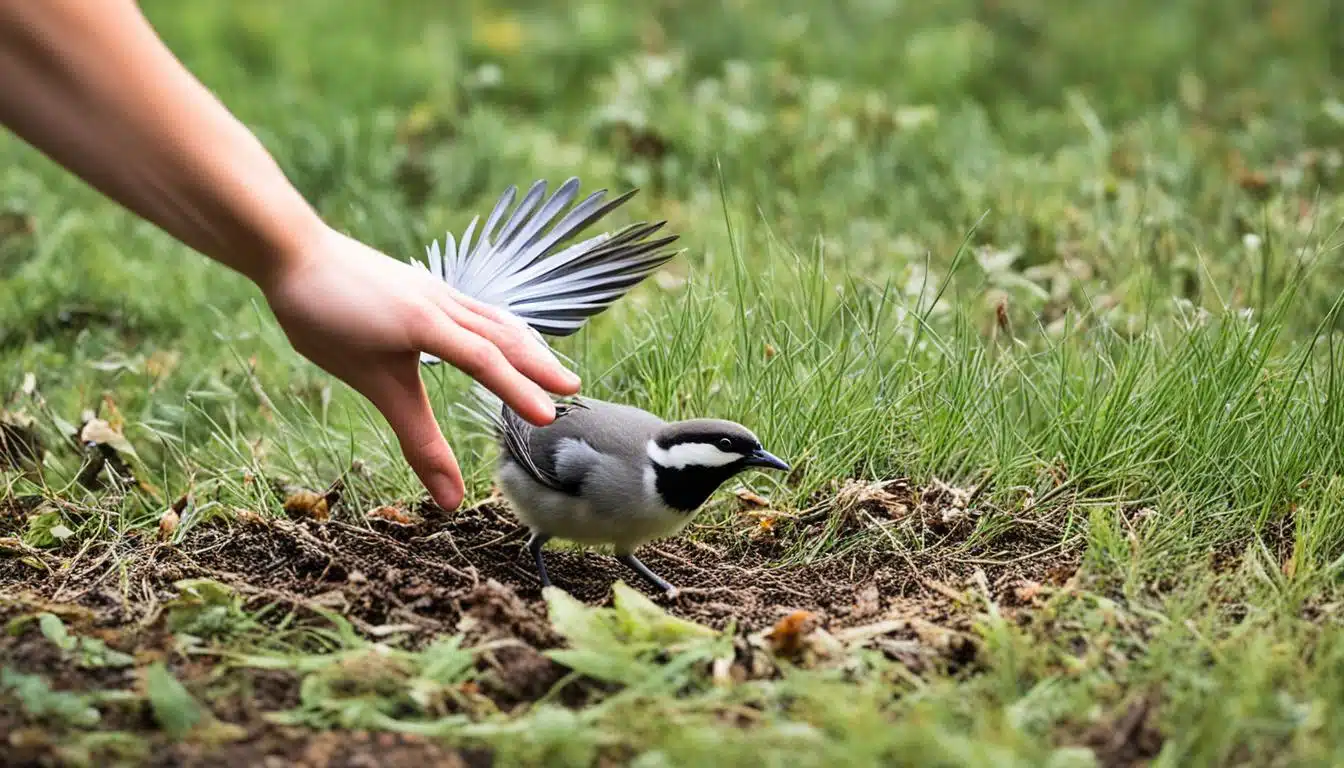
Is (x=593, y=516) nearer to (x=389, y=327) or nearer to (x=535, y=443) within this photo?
(x=535, y=443)

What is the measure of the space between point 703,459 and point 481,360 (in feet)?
3.22

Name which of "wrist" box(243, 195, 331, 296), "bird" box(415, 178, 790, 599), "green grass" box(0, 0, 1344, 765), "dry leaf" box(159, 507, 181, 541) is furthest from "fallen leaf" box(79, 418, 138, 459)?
"wrist" box(243, 195, 331, 296)

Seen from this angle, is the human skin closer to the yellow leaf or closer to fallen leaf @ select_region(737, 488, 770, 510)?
fallen leaf @ select_region(737, 488, 770, 510)

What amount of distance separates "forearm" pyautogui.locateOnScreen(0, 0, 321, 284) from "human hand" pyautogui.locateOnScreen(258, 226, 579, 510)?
0.08 metres

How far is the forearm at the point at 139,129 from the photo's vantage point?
2888 millimetres

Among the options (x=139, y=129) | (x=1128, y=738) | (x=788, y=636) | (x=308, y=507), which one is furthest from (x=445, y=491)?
(x=1128, y=738)

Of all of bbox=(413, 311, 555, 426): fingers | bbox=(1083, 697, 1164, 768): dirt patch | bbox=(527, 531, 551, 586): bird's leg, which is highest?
bbox=(413, 311, 555, 426): fingers

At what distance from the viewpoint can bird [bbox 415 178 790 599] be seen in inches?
161

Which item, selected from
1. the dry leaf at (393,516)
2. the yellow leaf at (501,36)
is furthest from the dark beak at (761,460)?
the yellow leaf at (501,36)

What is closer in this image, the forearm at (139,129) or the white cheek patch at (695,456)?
the forearm at (139,129)

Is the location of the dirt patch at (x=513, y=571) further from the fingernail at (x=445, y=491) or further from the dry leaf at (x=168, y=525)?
the fingernail at (x=445, y=491)

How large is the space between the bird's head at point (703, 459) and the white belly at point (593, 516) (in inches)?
2.3

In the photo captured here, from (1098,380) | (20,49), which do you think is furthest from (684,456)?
(20,49)

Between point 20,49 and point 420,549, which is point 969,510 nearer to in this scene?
point 420,549
